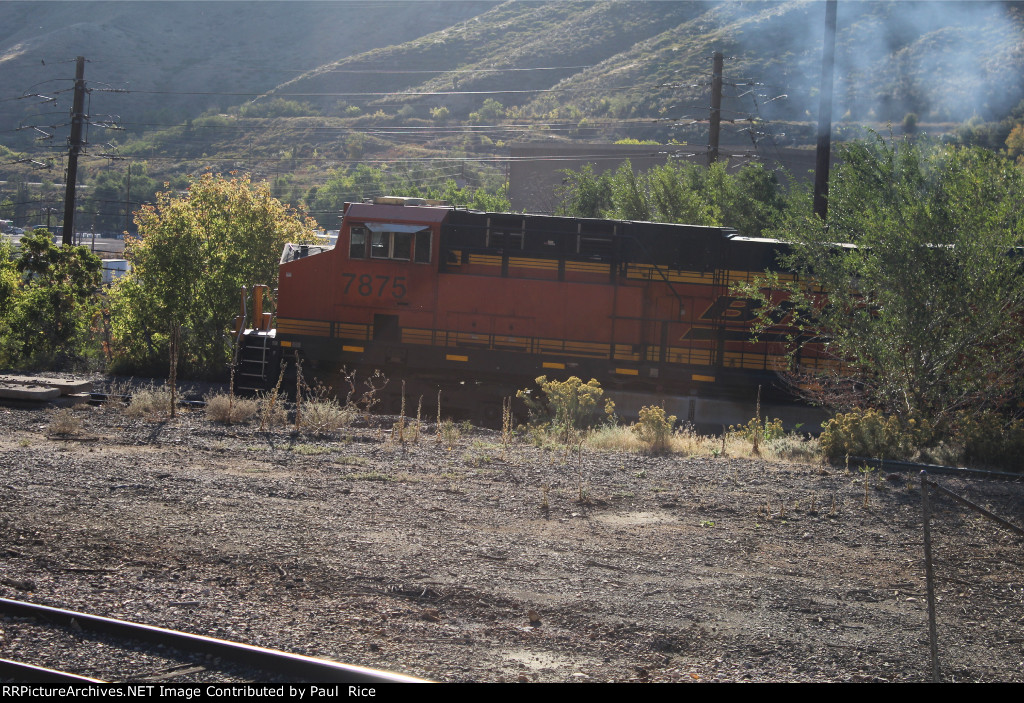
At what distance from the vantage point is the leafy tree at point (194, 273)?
19.2 m

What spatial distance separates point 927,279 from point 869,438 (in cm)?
224

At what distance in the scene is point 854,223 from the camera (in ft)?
41.0

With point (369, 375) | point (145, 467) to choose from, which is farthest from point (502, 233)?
point (145, 467)

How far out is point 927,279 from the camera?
11328 mm

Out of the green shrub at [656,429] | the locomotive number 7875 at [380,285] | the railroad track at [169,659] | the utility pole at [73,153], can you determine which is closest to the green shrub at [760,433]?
the green shrub at [656,429]

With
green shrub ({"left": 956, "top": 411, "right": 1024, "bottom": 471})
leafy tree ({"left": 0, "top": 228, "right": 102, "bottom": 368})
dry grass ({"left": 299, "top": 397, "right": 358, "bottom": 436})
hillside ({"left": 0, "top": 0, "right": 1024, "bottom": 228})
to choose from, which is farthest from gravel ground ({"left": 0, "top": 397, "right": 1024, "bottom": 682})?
hillside ({"left": 0, "top": 0, "right": 1024, "bottom": 228})

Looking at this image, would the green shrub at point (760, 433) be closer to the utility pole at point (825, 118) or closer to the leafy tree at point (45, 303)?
the utility pole at point (825, 118)

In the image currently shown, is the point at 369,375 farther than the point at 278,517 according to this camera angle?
Yes

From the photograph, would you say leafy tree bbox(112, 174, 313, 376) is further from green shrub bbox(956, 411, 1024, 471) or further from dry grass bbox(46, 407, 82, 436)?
green shrub bbox(956, 411, 1024, 471)

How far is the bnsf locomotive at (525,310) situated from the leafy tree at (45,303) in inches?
233

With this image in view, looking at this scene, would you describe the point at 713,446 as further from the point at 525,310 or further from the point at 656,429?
the point at 525,310

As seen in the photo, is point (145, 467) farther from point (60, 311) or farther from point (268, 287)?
point (60, 311)

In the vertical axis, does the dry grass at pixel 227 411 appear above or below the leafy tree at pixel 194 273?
below

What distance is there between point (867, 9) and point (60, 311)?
83.7 meters
